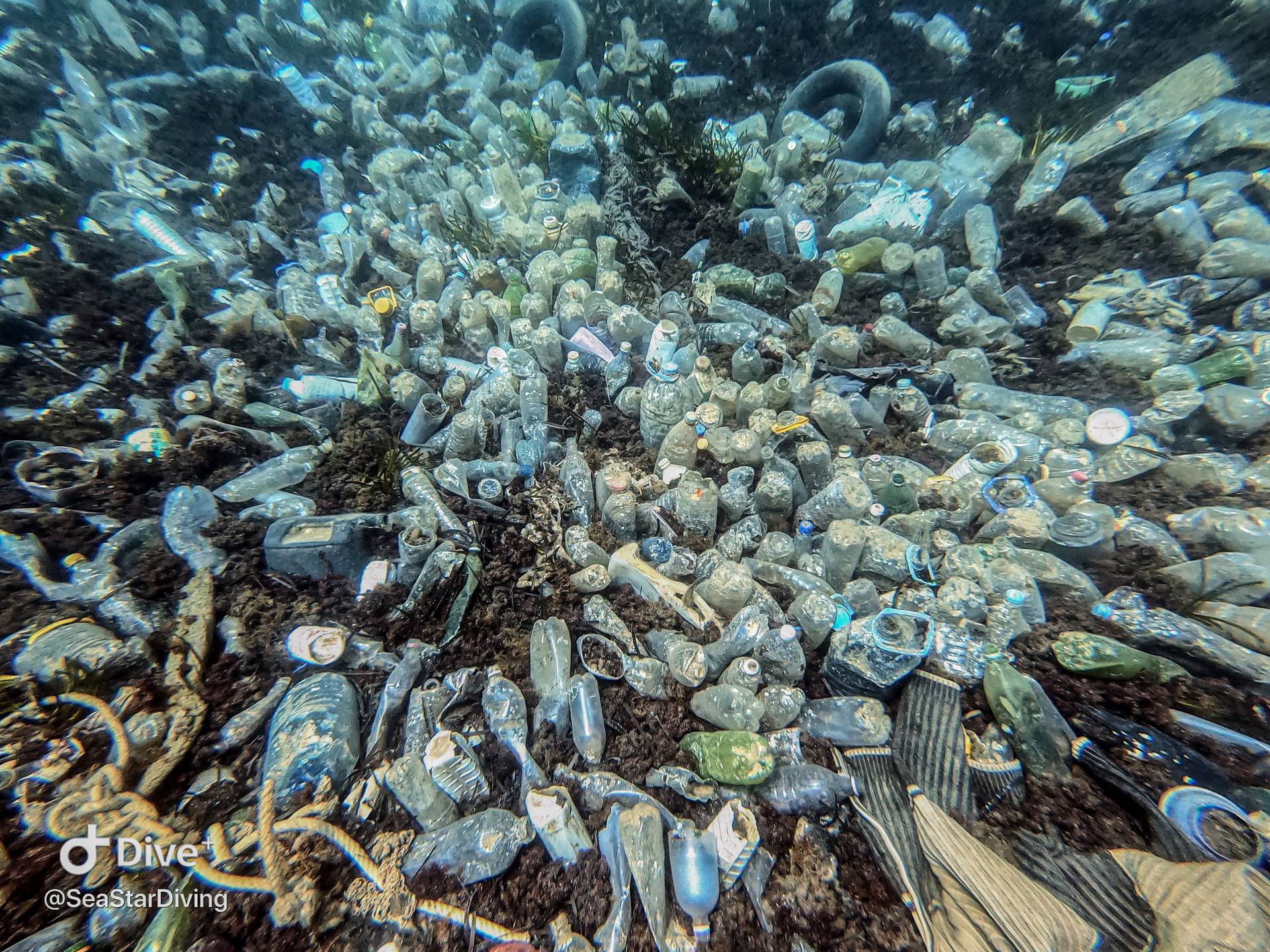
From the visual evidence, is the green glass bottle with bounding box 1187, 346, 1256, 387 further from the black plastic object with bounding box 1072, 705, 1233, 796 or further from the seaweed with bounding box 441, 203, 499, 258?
the seaweed with bounding box 441, 203, 499, 258

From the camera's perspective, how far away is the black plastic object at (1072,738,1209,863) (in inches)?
54.9

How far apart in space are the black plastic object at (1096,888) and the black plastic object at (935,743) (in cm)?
17

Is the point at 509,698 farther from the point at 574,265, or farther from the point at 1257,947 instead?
the point at 574,265

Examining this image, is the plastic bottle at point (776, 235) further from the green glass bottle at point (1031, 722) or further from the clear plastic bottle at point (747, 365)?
the green glass bottle at point (1031, 722)

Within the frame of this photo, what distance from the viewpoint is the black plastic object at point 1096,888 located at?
1.27m

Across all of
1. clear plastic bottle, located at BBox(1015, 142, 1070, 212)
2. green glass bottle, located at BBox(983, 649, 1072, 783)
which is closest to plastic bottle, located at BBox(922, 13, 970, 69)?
clear plastic bottle, located at BBox(1015, 142, 1070, 212)

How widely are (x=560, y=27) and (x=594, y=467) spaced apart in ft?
20.1

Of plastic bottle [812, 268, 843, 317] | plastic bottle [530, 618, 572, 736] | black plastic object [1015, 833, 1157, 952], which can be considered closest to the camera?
black plastic object [1015, 833, 1157, 952]

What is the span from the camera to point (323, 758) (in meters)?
1.77

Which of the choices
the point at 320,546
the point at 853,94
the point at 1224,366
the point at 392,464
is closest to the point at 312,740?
the point at 320,546

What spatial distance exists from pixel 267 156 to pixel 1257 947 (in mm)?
8102

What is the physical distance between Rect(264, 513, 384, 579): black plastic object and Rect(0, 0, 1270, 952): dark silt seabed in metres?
0.07

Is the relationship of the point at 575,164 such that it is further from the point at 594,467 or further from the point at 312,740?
the point at 312,740

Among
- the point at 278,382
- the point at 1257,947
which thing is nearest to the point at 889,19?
the point at 278,382
